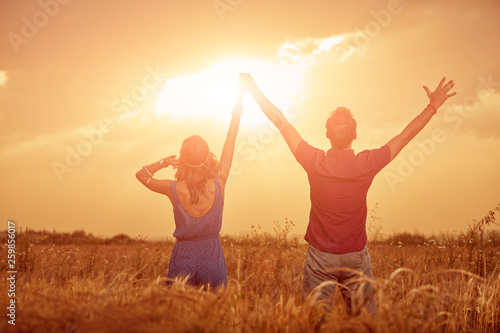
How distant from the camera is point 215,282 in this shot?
5051mm

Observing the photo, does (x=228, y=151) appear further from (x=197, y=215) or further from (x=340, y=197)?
(x=340, y=197)

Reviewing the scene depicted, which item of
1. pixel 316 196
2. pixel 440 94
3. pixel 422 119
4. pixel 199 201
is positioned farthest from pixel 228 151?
pixel 440 94

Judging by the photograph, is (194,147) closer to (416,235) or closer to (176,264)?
(176,264)

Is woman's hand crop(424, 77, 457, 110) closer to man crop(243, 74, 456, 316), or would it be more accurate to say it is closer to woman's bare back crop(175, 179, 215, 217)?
man crop(243, 74, 456, 316)

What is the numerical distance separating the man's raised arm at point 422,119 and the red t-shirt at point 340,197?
0.57ft

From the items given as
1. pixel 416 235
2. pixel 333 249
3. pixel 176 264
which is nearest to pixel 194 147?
pixel 176 264

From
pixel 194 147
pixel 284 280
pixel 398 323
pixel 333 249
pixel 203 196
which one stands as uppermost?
pixel 194 147

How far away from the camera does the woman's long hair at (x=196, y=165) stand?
4895mm

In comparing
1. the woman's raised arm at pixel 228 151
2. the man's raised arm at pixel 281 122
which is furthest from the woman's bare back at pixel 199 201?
the man's raised arm at pixel 281 122

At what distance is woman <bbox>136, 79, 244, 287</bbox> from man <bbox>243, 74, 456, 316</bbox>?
110cm

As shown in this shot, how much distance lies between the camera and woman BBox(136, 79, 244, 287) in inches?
196

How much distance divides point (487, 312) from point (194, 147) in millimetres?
3943

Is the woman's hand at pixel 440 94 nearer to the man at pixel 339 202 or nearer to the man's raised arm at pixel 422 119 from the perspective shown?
the man's raised arm at pixel 422 119

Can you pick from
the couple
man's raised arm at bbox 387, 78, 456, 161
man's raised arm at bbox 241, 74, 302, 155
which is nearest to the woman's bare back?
the couple
